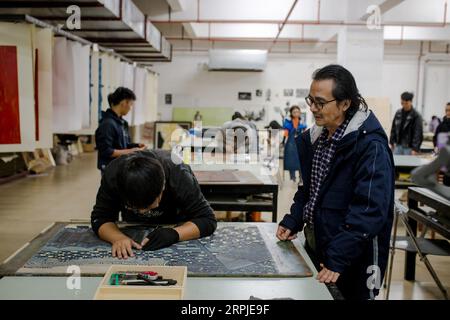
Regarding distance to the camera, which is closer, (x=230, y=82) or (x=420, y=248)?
(x=420, y=248)

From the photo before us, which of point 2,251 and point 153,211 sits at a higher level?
point 153,211

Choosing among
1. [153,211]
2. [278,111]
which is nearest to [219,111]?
[278,111]

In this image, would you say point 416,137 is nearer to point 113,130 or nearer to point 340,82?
point 113,130

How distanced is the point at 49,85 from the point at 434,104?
11.7m

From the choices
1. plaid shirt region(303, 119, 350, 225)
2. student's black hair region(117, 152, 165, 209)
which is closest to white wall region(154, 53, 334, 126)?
plaid shirt region(303, 119, 350, 225)

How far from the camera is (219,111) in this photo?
13.3 meters

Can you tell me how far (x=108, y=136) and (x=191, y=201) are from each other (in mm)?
2474

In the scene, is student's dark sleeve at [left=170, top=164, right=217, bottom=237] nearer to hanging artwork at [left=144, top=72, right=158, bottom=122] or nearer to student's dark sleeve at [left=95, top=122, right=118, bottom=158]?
student's dark sleeve at [left=95, top=122, right=118, bottom=158]

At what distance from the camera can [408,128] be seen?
23.4 ft

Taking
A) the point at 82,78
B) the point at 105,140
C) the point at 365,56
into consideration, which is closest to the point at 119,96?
the point at 105,140

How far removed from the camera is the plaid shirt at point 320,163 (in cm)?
193

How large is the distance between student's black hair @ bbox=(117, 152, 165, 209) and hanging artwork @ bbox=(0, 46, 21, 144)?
2.55m

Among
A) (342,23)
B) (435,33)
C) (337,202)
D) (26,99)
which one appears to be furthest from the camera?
(435,33)
